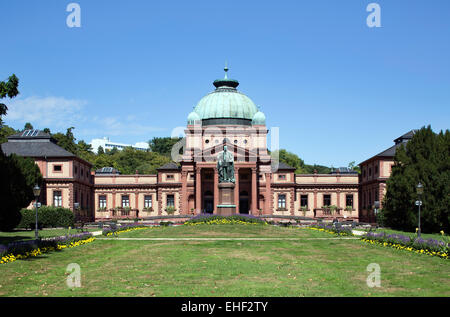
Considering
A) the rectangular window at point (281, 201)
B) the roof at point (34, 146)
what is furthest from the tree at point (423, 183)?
the roof at point (34, 146)

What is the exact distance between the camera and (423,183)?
152ft

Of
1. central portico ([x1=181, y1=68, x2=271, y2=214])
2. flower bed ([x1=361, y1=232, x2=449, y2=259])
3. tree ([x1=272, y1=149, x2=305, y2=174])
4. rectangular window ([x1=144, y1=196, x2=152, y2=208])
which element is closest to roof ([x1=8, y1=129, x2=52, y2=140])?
rectangular window ([x1=144, y1=196, x2=152, y2=208])

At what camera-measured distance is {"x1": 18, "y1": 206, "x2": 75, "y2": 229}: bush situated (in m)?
55.7

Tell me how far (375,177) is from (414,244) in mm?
46622

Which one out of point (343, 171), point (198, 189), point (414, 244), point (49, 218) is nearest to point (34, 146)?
point (49, 218)

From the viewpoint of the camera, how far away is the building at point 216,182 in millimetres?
72500

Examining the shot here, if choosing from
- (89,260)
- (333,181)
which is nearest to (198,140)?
(333,181)

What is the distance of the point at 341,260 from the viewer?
2191 centimetres

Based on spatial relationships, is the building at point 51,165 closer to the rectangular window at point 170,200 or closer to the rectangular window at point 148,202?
the rectangular window at point 148,202

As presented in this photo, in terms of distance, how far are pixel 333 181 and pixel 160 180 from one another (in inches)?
1038

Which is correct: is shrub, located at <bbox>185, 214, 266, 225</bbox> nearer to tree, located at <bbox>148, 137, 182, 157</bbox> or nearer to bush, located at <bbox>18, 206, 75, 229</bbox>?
bush, located at <bbox>18, 206, 75, 229</bbox>

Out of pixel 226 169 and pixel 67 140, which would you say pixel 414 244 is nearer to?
pixel 226 169

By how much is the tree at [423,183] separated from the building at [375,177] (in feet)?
47.3
